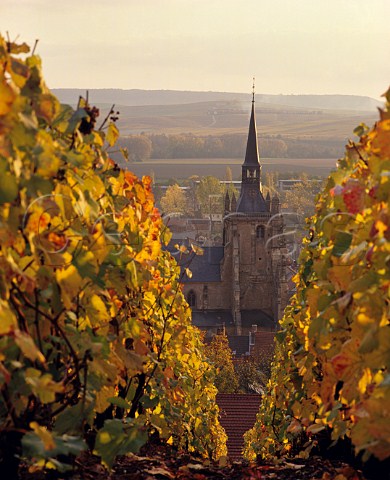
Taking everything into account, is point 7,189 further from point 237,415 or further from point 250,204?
point 250,204

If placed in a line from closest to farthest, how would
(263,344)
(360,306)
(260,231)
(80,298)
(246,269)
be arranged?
(360,306) → (80,298) → (263,344) → (260,231) → (246,269)

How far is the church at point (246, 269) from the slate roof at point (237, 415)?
3024 centimetres

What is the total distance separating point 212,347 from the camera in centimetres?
4434

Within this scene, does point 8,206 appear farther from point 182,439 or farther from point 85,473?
point 182,439

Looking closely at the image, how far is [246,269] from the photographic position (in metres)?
Answer: 66.0

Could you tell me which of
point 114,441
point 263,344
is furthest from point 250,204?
point 114,441

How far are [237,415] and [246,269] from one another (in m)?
35.5

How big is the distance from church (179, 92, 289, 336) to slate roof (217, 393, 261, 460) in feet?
99.2

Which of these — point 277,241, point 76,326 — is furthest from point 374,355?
point 277,241

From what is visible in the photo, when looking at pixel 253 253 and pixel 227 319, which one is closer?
pixel 227 319

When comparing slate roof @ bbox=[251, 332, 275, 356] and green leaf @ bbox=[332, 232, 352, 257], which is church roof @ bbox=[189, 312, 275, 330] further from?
green leaf @ bbox=[332, 232, 352, 257]

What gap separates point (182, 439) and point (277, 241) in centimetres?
5458

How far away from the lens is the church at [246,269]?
63781 millimetres

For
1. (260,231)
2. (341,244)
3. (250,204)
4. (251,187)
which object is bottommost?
(260,231)
